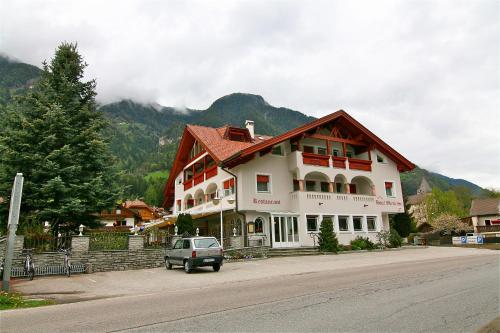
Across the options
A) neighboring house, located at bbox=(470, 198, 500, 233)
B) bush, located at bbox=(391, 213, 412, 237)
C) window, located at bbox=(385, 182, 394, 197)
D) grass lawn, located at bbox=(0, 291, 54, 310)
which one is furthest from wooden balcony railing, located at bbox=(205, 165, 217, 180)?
neighboring house, located at bbox=(470, 198, 500, 233)

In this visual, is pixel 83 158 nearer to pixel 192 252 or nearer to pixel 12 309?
pixel 192 252

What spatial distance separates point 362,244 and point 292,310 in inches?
937

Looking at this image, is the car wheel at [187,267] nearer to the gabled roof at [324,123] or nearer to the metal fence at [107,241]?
the metal fence at [107,241]

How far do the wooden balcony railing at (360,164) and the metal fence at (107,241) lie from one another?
2100cm

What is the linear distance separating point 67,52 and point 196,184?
646 inches

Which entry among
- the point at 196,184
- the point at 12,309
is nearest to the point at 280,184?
the point at 196,184

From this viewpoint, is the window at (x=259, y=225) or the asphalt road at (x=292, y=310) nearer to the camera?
the asphalt road at (x=292, y=310)

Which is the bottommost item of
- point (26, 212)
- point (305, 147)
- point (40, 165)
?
point (26, 212)

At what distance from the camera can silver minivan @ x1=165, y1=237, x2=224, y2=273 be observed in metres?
16.3

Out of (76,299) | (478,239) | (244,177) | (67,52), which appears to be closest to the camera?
(76,299)

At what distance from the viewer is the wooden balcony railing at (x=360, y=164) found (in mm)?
33297

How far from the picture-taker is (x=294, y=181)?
3133cm

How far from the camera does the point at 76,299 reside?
10.4 m

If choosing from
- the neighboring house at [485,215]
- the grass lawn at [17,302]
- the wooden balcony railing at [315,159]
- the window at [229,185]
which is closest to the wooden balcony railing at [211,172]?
the window at [229,185]
